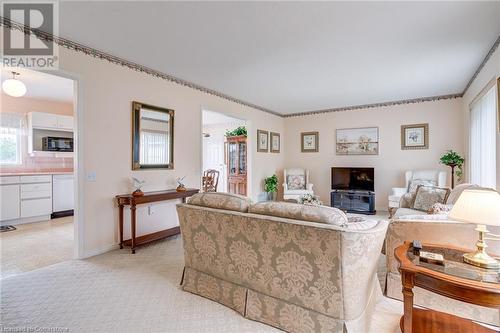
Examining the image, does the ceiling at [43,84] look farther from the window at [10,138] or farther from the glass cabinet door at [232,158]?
the glass cabinet door at [232,158]

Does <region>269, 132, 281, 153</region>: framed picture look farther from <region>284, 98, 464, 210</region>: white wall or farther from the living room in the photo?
the living room

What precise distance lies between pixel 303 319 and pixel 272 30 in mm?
2787

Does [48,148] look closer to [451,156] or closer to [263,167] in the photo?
[263,167]

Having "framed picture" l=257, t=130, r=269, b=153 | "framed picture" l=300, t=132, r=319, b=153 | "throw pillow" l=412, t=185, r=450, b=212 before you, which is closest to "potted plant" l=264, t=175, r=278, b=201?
"framed picture" l=257, t=130, r=269, b=153

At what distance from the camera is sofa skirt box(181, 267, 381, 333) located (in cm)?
172

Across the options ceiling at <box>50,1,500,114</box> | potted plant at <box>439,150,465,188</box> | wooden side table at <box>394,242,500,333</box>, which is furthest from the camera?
potted plant at <box>439,150,465,188</box>

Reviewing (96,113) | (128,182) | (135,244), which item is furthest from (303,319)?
(96,113)

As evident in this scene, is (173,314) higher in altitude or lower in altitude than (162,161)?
lower

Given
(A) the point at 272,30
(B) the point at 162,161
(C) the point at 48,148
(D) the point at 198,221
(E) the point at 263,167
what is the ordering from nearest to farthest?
1. (D) the point at 198,221
2. (A) the point at 272,30
3. (B) the point at 162,161
4. (C) the point at 48,148
5. (E) the point at 263,167

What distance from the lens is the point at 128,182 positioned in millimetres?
3818

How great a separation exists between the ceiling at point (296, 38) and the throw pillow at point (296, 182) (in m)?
2.97

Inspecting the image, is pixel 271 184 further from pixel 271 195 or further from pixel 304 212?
pixel 304 212

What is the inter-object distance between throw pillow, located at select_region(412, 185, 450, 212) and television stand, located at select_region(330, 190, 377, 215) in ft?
6.45

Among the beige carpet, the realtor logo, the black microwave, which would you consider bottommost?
the beige carpet
